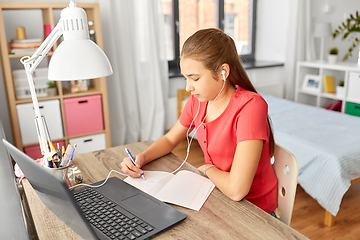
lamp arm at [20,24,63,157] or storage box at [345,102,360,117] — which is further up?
lamp arm at [20,24,63,157]

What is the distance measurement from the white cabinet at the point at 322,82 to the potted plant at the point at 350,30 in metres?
0.25

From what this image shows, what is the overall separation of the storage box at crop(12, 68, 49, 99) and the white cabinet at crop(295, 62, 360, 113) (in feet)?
9.59

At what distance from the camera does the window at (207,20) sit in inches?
140

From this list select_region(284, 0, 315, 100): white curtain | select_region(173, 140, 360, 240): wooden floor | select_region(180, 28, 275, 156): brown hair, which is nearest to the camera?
select_region(180, 28, 275, 156): brown hair

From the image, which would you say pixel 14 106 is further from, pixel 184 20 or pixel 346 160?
pixel 346 160

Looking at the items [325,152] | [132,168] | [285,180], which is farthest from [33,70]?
[325,152]

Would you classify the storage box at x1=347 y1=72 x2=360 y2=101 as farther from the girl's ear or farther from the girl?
the girl's ear

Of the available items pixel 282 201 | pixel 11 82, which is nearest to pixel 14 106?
pixel 11 82

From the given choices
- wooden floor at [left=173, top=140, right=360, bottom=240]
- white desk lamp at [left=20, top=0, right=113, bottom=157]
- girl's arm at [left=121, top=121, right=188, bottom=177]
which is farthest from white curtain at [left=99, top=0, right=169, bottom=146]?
white desk lamp at [left=20, top=0, right=113, bottom=157]

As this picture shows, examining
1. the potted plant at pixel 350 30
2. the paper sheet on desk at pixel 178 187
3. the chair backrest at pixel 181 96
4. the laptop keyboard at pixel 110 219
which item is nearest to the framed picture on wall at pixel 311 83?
the potted plant at pixel 350 30

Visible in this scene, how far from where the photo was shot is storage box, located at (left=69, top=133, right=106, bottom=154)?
Result: 109 inches

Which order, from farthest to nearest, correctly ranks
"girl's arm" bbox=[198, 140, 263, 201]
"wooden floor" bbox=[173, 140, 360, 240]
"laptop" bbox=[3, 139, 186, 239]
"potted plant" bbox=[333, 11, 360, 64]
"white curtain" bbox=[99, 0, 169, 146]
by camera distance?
"potted plant" bbox=[333, 11, 360, 64] → "white curtain" bbox=[99, 0, 169, 146] → "wooden floor" bbox=[173, 140, 360, 240] → "girl's arm" bbox=[198, 140, 263, 201] → "laptop" bbox=[3, 139, 186, 239]

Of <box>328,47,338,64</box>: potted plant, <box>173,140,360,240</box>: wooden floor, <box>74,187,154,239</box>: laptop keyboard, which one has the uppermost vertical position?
<box>328,47,338,64</box>: potted plant

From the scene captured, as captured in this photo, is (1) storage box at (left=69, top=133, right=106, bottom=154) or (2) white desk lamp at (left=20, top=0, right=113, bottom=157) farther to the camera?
(1) storage box at (left=69, top=133, right=106, bottom=154)
